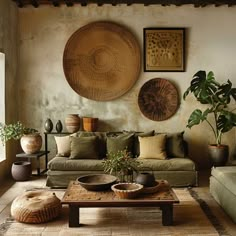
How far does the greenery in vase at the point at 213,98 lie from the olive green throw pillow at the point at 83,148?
1728 millimetres

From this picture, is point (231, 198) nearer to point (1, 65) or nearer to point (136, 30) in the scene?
point (136, 30)

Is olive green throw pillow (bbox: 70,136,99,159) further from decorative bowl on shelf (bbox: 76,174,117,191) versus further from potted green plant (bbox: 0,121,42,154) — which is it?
decorative bowl on shelf (bbox: 76,174,117,191)

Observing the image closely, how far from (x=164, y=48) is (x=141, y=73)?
24.6 inches

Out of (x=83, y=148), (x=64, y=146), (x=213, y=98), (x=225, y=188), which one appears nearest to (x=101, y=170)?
(x=83, y=148)

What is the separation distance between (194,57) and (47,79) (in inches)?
109

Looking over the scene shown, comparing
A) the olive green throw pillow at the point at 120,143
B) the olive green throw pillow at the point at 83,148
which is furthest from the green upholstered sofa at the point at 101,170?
the olive green throw pillow at the point at 120,143

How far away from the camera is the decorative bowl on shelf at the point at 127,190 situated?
3936 mm

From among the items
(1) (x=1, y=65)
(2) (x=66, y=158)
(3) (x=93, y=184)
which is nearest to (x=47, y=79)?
(1) (x=1, y=65)

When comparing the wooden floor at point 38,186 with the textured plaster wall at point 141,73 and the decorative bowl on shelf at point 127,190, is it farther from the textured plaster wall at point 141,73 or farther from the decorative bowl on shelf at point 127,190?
the textured plaster wall at point 141,73

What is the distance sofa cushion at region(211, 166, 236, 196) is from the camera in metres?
4.24

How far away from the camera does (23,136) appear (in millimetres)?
6293

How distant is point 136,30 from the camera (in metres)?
6.92

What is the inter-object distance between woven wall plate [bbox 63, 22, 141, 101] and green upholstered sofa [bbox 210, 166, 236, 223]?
2.68m

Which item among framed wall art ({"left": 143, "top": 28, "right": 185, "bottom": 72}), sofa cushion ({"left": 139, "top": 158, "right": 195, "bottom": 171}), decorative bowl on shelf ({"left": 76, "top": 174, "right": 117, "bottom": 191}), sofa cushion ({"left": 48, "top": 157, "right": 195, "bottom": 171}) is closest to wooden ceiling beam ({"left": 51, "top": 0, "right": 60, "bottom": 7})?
framed wall art ({"left": 143, "top": 28, "right": 185, "bottom": 72})
